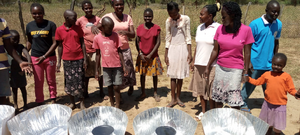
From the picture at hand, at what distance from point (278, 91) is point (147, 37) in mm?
1937

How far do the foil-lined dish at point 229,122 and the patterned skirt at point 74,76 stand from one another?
1.96m

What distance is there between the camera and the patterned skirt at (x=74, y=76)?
3.12 metres

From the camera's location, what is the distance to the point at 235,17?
2229mm

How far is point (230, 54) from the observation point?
232 centimetres

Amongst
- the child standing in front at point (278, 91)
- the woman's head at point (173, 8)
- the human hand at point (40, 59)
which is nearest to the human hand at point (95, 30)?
the human hand at point (40, 59)

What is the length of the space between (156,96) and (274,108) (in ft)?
6.42

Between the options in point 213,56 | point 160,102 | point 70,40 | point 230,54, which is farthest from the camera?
point 160,102

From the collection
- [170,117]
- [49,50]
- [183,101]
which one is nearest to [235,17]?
[170,117]

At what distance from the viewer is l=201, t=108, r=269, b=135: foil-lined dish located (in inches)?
87.0

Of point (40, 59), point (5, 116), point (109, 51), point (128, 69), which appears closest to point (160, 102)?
point (128, 69)

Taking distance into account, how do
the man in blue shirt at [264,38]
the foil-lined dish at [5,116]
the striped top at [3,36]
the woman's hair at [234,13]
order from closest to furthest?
the foil-lined dish at [5,116]
the woman's hair at [234,13]
the striped top at [3,36]
the man in blue shirt at [264,38]

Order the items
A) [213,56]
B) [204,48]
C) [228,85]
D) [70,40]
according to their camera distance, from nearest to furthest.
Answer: [228,85]
[213,56]
[204,48]
[70,40]

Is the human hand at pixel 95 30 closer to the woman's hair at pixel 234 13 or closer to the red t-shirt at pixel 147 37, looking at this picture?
the red t-shirt at pixel 147 37

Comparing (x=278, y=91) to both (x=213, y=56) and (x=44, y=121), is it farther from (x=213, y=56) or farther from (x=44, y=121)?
(x=44, y=121)
